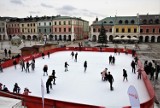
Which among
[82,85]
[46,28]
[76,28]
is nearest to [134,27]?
[76,28]

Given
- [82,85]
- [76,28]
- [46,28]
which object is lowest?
[82,85]

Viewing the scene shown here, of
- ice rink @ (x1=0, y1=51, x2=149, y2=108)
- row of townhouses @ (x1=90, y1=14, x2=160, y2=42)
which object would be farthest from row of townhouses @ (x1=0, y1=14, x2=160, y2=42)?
ice rink @ (x1=0, y1=51, x2=149, y2=108)

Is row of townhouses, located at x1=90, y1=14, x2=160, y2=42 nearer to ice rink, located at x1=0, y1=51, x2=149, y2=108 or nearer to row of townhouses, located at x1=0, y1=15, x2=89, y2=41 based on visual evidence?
row of townhouses, located at x1=0, y1=15, x2=89, y2=41

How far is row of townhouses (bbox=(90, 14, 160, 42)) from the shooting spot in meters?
57.2

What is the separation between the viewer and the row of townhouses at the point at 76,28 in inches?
2279

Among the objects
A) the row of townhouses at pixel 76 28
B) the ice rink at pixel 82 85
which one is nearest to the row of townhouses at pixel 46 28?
the row of townhouses at pixel 76 28

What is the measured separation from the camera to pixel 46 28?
7006cm

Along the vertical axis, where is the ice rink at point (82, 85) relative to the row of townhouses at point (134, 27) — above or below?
below

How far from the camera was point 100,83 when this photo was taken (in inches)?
599

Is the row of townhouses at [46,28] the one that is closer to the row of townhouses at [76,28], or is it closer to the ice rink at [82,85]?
the row of townhouses at [76,28]

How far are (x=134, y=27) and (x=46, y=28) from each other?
31.3 m

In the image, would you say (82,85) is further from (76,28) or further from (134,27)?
(76,28)

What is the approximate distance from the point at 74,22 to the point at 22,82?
52418mm

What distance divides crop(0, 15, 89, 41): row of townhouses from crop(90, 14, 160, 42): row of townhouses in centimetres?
857
